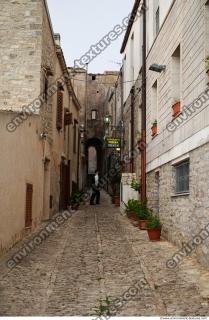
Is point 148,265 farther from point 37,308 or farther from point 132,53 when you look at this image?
point 132,53

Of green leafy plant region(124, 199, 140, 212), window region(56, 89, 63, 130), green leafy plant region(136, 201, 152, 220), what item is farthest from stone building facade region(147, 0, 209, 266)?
window region(56, 89, 63, 130)

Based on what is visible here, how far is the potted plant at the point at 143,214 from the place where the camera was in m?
13.0

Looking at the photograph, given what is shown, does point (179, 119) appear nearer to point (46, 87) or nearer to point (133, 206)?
point (133, 206)

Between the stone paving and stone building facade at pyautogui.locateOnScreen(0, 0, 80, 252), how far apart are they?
1.23m

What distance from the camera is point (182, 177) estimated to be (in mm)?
9578

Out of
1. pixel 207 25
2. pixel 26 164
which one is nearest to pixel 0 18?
pixel 26 164

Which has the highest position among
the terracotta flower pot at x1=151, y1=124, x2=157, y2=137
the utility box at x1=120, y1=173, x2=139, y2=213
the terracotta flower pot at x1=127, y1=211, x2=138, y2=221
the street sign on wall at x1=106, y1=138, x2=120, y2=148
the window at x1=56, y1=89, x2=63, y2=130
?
the window at x1=56, y1=89, x2=63, y2=130

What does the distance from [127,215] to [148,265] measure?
8126 millimetres

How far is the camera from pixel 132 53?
19.5 m

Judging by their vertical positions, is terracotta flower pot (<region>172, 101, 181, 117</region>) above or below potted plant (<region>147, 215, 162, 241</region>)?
above

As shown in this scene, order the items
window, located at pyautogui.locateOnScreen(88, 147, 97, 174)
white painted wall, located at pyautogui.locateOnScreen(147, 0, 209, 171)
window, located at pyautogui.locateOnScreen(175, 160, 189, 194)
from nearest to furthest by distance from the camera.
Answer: white painted wall, located at pyautogui.locateOnScreen(147, 0, 209, 171)
window, located at pyautogui.locateOnScreen(175, 160, 189, 194)
window, located at pyautogui.locateOnScreen(88, 147, 97, 174)

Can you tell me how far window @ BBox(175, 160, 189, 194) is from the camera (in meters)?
9.17

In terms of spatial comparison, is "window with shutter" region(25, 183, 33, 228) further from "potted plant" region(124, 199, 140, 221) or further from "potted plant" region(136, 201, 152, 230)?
"potted plant" region(124, 199, 140, 221)

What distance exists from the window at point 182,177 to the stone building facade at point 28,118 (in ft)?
12.0
